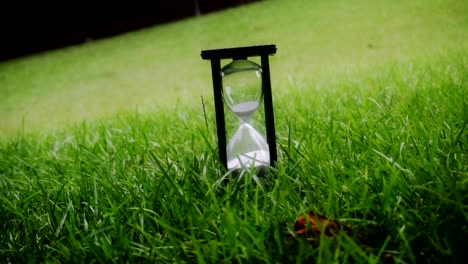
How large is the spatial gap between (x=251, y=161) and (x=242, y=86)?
0.75ft

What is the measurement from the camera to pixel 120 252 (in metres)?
0.79

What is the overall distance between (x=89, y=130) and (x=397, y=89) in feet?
5.75

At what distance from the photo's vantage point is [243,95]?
1.02 m

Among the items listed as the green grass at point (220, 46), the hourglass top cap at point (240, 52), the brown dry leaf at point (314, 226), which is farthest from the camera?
the green grass at point (220, 46)

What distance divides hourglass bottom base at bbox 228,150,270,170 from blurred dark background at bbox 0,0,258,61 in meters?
9.22

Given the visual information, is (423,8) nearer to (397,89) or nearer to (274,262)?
(397,89)

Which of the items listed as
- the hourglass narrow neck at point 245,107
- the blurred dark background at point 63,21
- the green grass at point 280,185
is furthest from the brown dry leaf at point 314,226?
the blurred dark background at point 63,21

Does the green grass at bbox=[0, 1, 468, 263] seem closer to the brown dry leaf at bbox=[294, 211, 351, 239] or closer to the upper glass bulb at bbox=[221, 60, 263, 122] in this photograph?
the brown dry leaf at bbox=[294, 211, 351, 239]

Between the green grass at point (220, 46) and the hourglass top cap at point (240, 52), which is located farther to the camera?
the green grass at point (220, 46)

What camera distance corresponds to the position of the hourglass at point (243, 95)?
974mm

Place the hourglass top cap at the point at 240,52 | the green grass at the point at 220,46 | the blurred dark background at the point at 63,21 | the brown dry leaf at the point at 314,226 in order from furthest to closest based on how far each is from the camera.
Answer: the blurred dark background at the point at 63,21 → the green grass at the point at 220,46 → the hourglass top cap at the point at 240,52 → the brown dry leaf at the point at 314,226

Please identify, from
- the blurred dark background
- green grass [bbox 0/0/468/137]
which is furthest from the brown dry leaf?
the blurred dark background

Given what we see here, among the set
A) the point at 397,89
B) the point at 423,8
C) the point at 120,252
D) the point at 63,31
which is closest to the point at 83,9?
the point at 63,31

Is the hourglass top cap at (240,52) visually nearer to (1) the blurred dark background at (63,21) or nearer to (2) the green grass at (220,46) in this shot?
(2) the green grass at (220,46)
